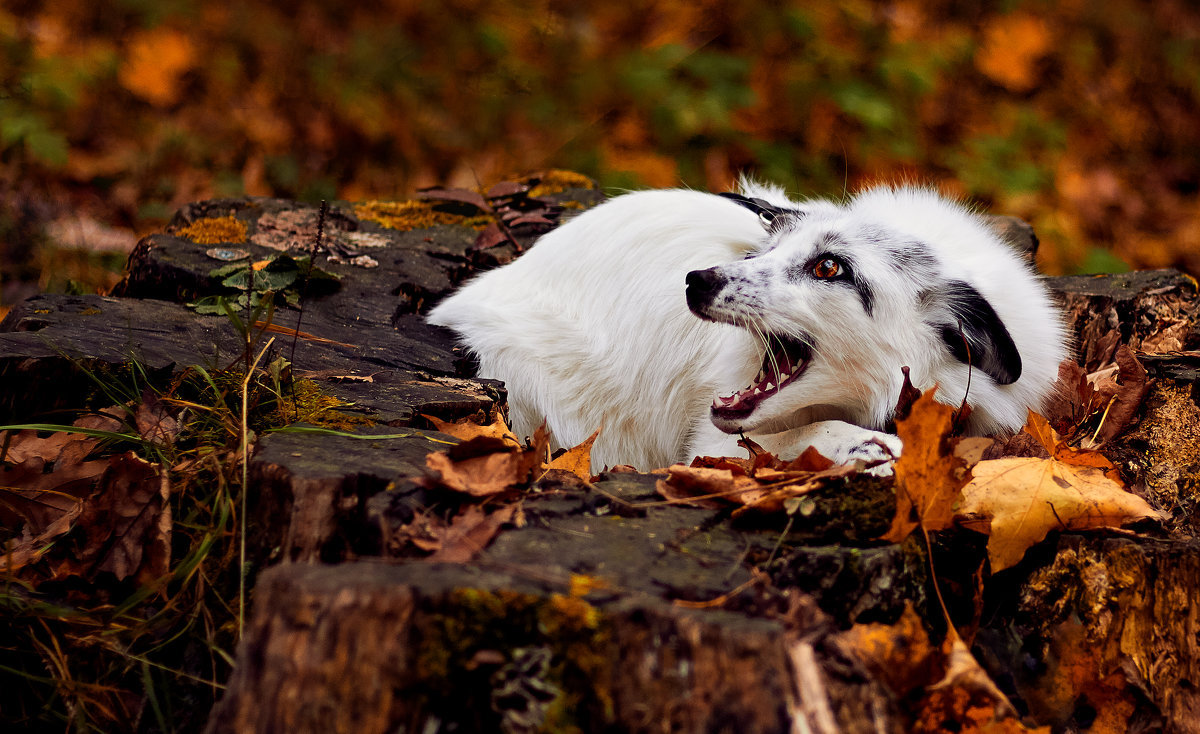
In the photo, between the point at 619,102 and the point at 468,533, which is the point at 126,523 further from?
the point at 619,102

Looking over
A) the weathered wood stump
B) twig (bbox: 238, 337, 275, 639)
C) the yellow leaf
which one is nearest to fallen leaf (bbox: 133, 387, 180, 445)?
the weathered wood stump

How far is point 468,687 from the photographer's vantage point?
4.87 feet

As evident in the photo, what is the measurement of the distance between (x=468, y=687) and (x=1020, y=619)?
57.4 inches

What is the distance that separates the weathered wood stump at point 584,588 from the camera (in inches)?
55.7

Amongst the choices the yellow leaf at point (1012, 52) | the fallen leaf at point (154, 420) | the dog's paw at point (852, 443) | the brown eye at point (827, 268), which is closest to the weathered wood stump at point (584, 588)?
the fallen leaf at point (154, 420)

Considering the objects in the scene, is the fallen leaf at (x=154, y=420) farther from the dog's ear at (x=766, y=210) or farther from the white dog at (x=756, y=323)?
the dog's ear at (x=766, y=210)

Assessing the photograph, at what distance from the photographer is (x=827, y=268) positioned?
8.90 ft

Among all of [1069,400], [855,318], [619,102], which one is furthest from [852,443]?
[619,102]

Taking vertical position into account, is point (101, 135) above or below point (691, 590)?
above

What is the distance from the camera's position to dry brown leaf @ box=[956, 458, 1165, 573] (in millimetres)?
2094

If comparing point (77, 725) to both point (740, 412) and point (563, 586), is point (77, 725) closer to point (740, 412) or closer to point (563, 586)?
point (563, 586)

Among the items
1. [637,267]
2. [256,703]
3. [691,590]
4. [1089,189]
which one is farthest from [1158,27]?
[256,703]

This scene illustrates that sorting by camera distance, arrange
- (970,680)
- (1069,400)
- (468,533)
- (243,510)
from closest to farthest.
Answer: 1. (970,680)
2. (468,533)
3. (243,510)
4. (1069,400)

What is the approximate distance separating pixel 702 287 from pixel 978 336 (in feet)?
2.89
